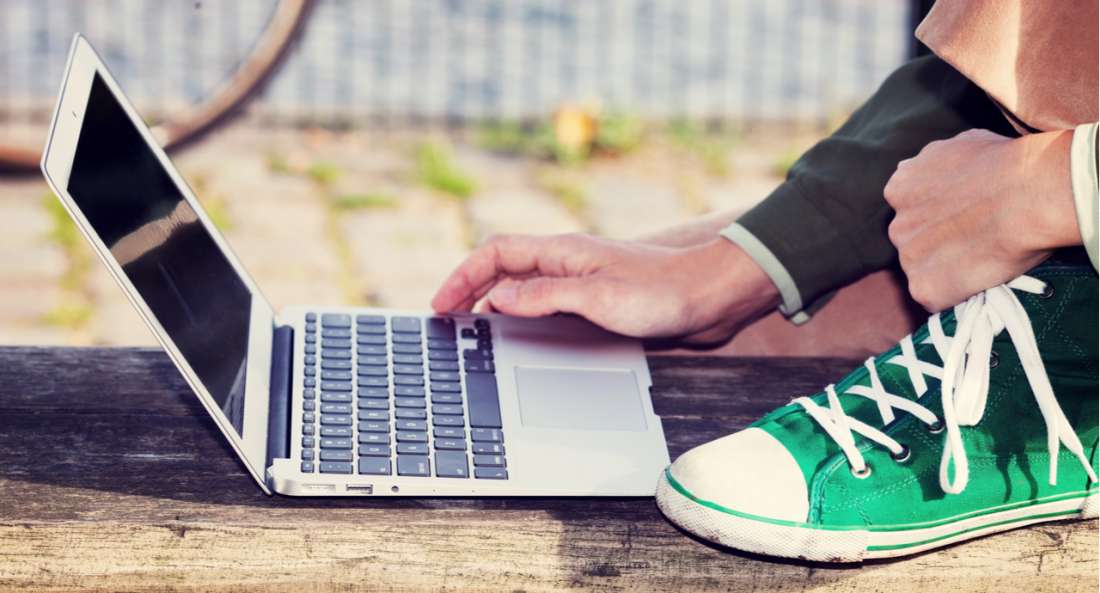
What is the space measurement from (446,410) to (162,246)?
1.06 ft

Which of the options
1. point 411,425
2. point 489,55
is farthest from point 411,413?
point 489,55

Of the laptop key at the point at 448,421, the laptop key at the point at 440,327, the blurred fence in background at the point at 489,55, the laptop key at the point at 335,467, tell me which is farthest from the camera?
the blurred fence in background at the point at 489,55

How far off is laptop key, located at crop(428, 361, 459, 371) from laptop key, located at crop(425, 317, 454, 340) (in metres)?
0.08

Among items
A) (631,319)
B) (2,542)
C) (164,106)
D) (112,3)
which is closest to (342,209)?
(164,106)

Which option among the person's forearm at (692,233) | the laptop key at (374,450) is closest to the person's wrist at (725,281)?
the person's forearm at (692,233)

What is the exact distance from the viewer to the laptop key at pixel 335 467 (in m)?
1.30

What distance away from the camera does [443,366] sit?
157 cm

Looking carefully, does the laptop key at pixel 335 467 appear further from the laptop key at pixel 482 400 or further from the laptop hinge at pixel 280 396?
the laptop key at pixel 482 400

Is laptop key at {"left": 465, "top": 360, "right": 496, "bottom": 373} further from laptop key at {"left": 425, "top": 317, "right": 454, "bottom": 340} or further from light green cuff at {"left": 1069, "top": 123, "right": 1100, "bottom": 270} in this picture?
light green cuff at {"left": 1069, "top": 123, "right": 1100, "bottom": 270}

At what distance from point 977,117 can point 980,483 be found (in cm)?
55

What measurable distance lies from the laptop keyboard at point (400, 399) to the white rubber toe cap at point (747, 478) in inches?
7.4

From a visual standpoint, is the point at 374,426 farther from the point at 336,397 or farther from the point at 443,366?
the point at 443,366

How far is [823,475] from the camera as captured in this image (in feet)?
4.14

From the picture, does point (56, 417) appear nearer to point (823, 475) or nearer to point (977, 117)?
point (823, 475)
